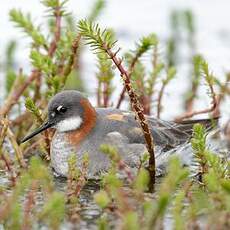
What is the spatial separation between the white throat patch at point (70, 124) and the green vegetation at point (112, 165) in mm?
142

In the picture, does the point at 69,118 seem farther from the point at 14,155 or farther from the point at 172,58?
the point at 172,58

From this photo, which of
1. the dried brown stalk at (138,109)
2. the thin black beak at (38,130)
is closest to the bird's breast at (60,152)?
the thin black beak at (38,130)

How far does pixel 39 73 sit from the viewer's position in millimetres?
7887

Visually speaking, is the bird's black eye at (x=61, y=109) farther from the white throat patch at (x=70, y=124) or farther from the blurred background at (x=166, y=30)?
the blurred background at (x=166, y=30)

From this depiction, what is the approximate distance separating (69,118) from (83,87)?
2289 mm

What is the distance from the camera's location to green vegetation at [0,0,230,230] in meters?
4.64

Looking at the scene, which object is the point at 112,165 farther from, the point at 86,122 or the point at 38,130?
the point at 86,122

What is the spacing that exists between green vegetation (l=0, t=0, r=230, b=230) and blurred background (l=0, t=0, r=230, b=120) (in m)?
0.14

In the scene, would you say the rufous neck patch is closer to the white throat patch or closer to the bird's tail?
the white throat patch

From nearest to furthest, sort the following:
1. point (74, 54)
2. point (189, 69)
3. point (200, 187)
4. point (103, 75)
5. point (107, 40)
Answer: point (107, 40)
point (200, 187)
point (74, 54)
point (103, 75)
point (189, 69)

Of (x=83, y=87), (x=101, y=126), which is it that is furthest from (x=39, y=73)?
(x=83, y=87)

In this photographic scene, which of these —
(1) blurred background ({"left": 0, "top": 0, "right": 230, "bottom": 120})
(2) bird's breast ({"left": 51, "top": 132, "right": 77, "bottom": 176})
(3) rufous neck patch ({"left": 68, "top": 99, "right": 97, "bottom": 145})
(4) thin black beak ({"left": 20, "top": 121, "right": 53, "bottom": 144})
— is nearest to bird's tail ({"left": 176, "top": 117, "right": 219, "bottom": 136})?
(3) rufous neck patch ({"left": 68, "top": 99, "right": 97, "bottom": 145})

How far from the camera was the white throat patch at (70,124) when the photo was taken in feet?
23.8

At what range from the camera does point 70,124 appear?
287 inches
